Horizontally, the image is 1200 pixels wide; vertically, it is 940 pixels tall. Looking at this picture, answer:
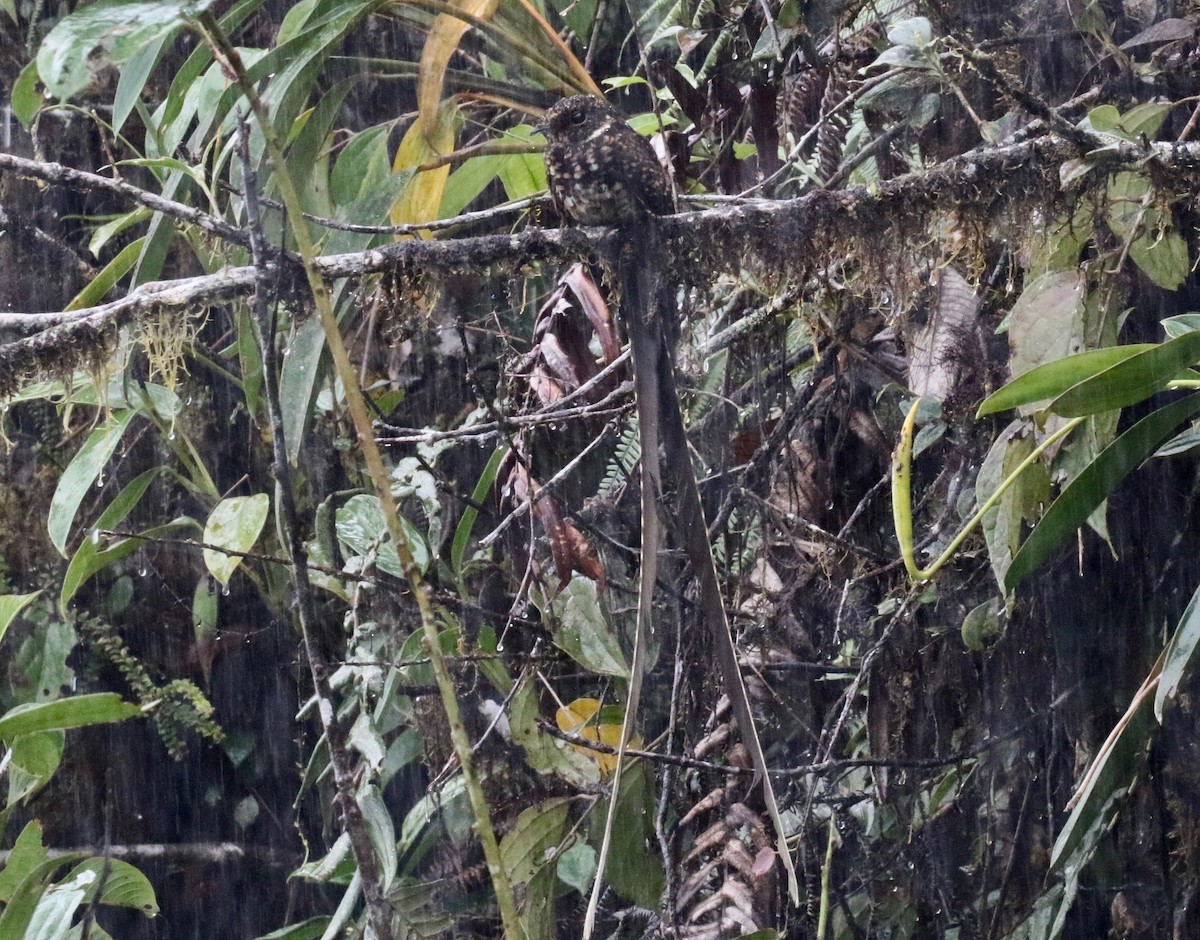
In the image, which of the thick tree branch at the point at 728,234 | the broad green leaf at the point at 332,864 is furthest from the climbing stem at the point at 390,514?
the broad green leaf at the point at 332,864

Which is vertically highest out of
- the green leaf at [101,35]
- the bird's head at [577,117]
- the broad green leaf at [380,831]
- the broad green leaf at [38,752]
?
the bird's head at [577,117]

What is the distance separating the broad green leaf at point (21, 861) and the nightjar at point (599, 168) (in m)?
Result: 1.41

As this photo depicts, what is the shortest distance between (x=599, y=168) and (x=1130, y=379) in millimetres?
661

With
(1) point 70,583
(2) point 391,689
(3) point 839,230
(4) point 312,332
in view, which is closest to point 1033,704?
(3) point 839,230

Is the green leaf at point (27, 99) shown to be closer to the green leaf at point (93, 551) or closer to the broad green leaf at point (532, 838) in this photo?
the green leaf at point (93, 551)

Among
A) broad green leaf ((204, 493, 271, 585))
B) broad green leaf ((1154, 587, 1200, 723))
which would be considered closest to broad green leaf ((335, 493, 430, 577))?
broad green leaf ((204, 493, 271, 585))

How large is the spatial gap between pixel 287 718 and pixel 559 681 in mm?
968

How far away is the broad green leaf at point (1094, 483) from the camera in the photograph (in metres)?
0.98

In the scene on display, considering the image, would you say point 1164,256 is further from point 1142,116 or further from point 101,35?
point 101,35

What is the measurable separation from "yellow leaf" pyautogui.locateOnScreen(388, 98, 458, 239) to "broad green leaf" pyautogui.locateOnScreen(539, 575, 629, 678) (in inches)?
22.4

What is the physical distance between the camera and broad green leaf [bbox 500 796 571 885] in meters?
1.51

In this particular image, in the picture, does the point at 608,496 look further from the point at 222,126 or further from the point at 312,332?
the point at 222,126

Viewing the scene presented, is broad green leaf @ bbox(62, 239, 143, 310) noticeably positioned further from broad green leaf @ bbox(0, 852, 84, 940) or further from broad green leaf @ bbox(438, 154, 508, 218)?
broad green leaf @ bbox(0, 852, 84, 940)

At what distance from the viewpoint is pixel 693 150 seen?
71.4 inches
